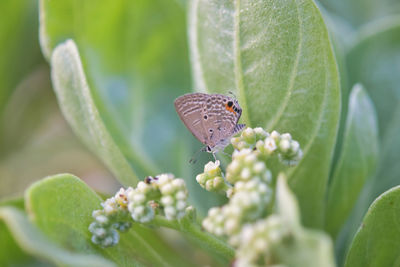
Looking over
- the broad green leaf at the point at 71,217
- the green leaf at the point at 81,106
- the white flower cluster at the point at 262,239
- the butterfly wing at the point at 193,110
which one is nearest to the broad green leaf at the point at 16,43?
the green leaf at the point at 81,106

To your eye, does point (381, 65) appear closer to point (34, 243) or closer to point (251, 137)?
point (251, 137)

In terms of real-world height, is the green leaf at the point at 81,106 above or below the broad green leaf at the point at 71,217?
above

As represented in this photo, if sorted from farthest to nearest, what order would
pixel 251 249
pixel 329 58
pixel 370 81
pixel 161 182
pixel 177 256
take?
pixel 370 81 < pixel 177 256 < pixel 329 58 < pixel 161 182 < pixel 251 249

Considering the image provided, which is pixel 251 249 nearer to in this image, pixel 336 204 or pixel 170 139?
pixel 336 204

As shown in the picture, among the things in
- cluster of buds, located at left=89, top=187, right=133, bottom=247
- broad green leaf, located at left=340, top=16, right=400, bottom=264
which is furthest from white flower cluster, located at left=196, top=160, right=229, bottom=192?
broad green leaf, located at left=340, top=16, right=400, bottom=264

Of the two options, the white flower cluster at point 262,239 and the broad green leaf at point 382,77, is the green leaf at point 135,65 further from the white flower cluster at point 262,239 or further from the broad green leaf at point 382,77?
the white flower cluster at point 262,239

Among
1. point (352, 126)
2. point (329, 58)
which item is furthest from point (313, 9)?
point (352, 126)

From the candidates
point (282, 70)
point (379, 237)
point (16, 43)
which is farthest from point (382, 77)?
point (16, 43)
